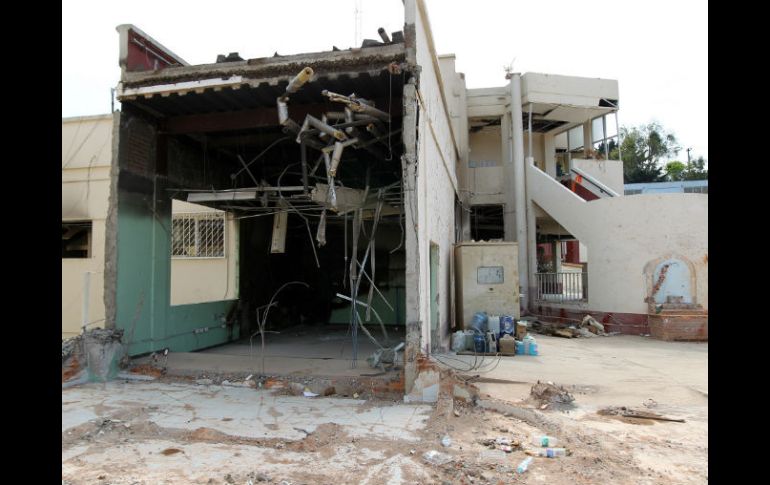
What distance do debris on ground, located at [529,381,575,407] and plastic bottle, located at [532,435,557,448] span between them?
1.23m

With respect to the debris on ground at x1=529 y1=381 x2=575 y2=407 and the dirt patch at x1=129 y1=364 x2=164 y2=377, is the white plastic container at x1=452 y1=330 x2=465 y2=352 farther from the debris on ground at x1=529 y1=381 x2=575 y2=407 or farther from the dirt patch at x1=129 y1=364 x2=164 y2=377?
the dirt patch at x1=129 y1=364 x2=164 y2=377

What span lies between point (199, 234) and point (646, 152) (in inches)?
1505

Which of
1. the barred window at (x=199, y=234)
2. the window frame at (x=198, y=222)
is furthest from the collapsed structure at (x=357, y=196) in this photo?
the barred window at (x=199, y=234)

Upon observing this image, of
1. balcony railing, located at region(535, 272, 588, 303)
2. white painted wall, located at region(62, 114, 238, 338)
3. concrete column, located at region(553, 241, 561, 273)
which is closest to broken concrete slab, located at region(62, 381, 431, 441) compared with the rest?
white painted wall, located at region(62, 114, 238, 338)

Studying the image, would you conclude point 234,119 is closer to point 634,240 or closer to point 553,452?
point 553,452

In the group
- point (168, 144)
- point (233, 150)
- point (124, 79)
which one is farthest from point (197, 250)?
point (124, 79)

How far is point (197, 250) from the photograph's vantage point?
11.9 m

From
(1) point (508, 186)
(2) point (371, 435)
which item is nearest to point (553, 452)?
(2) point (371, 435)

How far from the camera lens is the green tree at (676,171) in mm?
36156

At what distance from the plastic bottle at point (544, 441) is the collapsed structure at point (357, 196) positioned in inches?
68.2

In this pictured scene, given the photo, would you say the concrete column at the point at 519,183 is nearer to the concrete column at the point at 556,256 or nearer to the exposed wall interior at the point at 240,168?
the concrete column at the point at 556,256

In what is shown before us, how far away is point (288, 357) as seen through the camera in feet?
26.0
